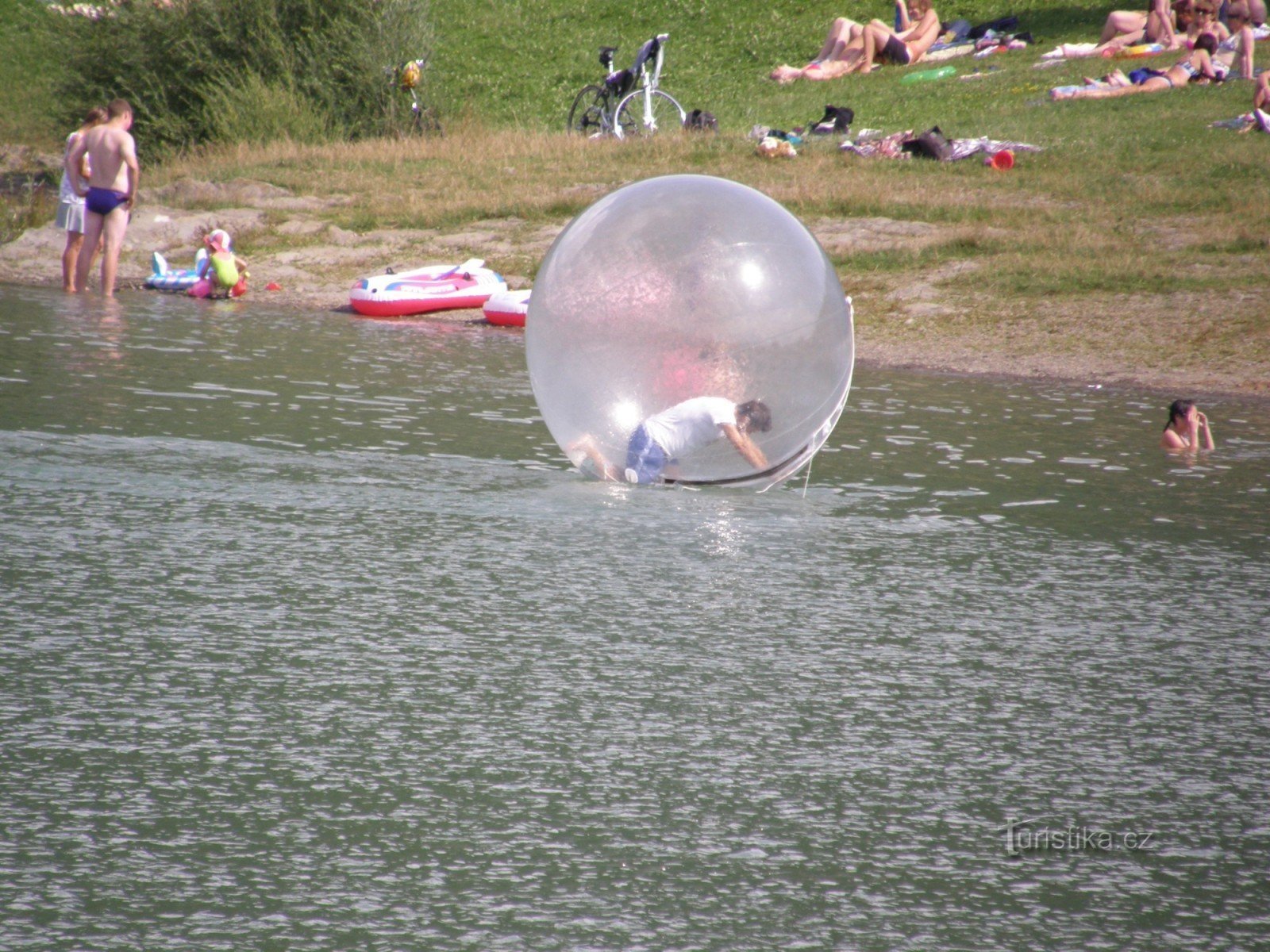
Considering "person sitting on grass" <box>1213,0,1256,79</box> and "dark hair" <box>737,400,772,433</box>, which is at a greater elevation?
"person sitting on grass" <box>1213,0,1256,79</box>

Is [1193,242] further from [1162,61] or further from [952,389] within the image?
[1162,61]

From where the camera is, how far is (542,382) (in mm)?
6340

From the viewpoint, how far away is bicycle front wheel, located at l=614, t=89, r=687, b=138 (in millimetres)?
22547

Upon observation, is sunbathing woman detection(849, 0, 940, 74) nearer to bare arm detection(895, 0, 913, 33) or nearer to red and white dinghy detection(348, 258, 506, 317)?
bare arm detection(895, 0, 913, 33)

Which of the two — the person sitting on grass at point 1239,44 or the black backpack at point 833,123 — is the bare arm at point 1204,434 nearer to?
the black backpack at point 833,123

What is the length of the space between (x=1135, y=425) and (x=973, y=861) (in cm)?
659

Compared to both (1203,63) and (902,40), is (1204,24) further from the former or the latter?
(902,40)

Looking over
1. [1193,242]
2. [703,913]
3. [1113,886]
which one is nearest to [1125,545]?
[1113,886]

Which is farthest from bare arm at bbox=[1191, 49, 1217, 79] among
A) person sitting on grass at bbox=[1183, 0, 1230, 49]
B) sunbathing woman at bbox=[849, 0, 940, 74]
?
sunbathing woman at bbox=[849, 0, 940, 74]

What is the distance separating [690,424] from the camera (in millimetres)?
5961

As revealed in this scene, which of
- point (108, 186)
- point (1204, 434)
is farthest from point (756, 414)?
→ point (108, 186)

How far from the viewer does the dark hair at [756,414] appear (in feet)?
19.5

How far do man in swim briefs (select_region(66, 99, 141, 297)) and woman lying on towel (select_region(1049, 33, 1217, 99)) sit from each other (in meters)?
13.5

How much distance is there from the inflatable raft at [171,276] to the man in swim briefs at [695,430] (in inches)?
412
